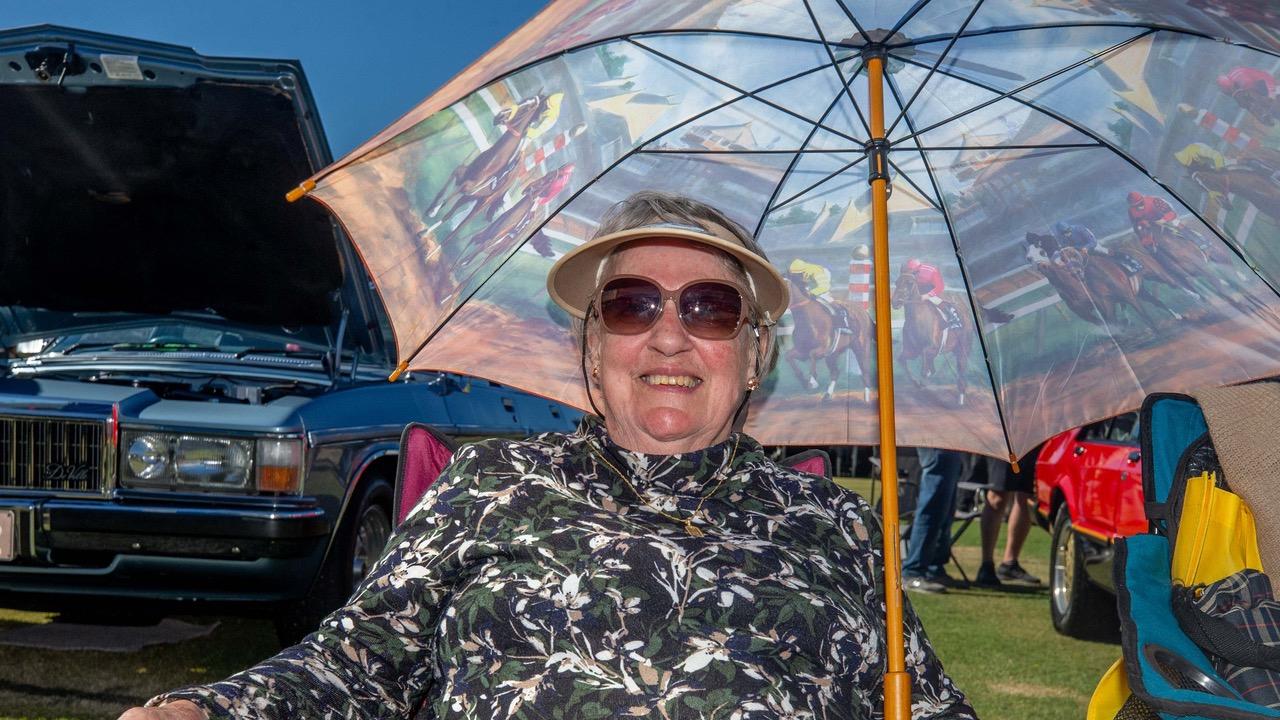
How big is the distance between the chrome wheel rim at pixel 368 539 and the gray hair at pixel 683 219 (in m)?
2.90

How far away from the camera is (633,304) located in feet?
7.48

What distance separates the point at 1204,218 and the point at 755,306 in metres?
1.06

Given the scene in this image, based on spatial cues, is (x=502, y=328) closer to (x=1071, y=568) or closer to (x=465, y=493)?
(x=465, y=493)

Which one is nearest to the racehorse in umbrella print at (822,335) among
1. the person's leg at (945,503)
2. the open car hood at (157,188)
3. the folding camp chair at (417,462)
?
the folding camp chair at (417,462)

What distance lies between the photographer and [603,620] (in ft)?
6.60

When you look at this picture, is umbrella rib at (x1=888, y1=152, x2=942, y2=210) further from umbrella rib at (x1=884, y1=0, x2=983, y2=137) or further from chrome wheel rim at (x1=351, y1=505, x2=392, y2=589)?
chrome wheel rim at (x1=351, y1=505, x2=392, y2=589)

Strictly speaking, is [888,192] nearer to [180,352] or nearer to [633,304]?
[633,304]

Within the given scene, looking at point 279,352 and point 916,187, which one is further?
point 279,352

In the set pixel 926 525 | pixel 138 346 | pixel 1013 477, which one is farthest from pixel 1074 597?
pixel 138 346

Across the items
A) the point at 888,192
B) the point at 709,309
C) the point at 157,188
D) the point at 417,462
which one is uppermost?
the point at 157,188

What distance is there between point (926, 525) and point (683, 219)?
641 cm

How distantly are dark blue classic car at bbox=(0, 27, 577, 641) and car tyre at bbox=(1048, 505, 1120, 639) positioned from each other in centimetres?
348

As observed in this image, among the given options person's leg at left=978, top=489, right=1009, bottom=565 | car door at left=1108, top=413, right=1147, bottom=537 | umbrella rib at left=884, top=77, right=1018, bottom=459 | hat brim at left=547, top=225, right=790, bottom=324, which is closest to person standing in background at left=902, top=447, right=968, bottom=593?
person's leg at left=978, top=489, right=1009, bottom=565

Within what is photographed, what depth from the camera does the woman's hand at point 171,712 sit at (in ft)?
5.19
